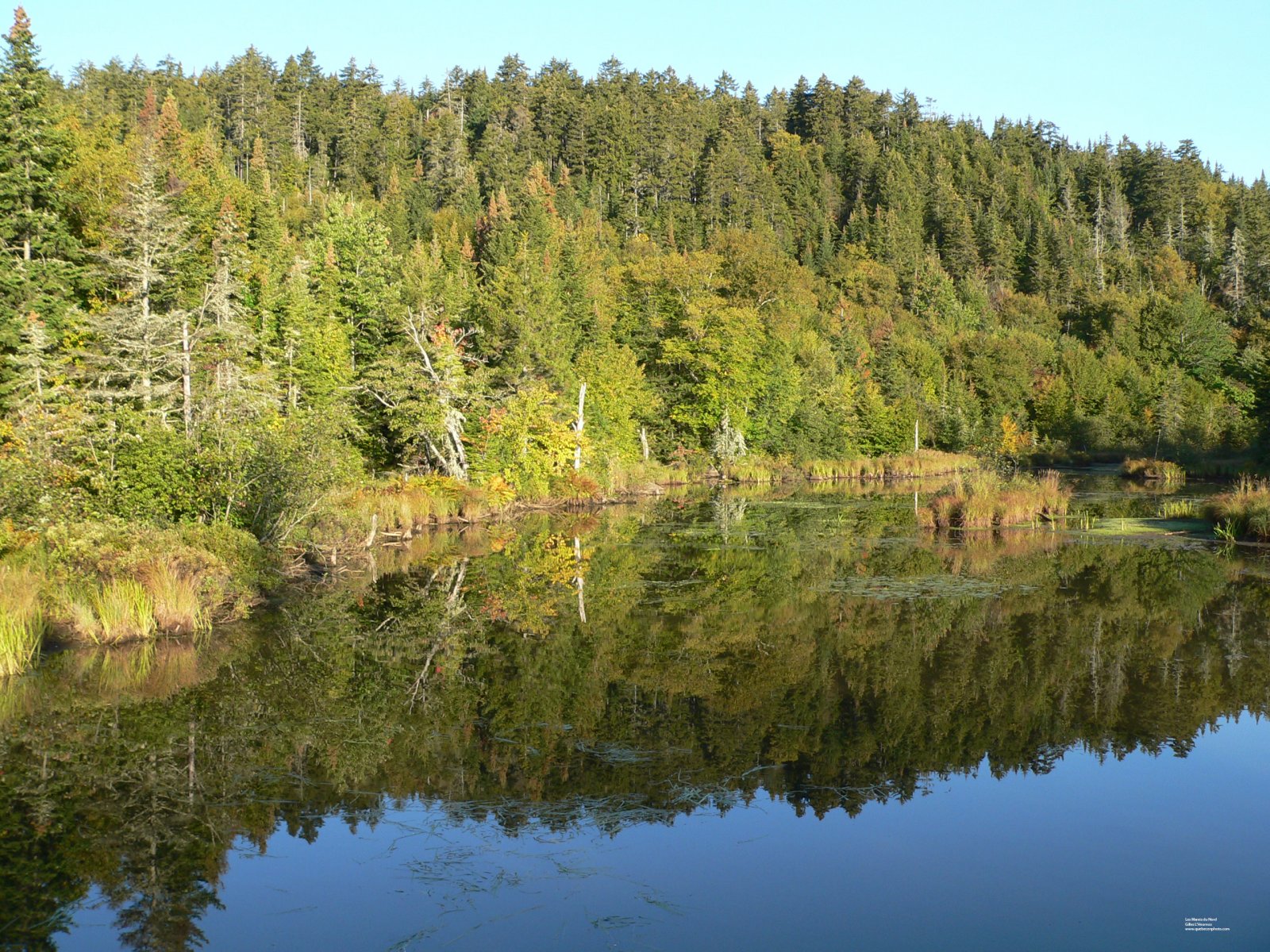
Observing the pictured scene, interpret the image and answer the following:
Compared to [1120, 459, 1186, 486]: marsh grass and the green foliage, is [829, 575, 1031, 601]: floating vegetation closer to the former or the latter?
the green foliage

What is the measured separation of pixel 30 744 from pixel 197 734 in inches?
60.2

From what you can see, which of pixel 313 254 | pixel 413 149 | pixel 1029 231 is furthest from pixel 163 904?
pixel 1029 231

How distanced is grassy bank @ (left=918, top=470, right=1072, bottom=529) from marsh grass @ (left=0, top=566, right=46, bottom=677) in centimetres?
2246

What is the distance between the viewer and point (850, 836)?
8555mm

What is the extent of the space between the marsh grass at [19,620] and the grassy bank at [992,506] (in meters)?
22.5

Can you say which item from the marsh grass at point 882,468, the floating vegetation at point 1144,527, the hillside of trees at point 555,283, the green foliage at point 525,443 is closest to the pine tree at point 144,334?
the hillside of trees at point 555,283

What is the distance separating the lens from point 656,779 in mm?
9602

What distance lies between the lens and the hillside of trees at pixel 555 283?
1059 inches

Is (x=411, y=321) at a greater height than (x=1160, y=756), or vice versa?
(x=411, y=321)

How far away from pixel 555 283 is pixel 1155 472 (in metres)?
30.4

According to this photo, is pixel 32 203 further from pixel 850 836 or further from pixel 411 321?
pixel 850 836

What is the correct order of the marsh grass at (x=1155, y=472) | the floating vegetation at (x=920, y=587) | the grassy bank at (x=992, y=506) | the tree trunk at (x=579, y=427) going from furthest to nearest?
the marsh grass at (x=1155, y=472) < the tree trunk at (x=579, y=427) < the grassy bank at (x=992, y=506) < the floating vegetation at (x=920, y=587)

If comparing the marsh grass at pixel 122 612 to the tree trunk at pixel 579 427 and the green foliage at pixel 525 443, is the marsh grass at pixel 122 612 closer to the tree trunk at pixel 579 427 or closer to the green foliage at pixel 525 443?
the green foliage at pixel 525 443

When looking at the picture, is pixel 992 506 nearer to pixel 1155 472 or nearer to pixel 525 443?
pixel 525 443
